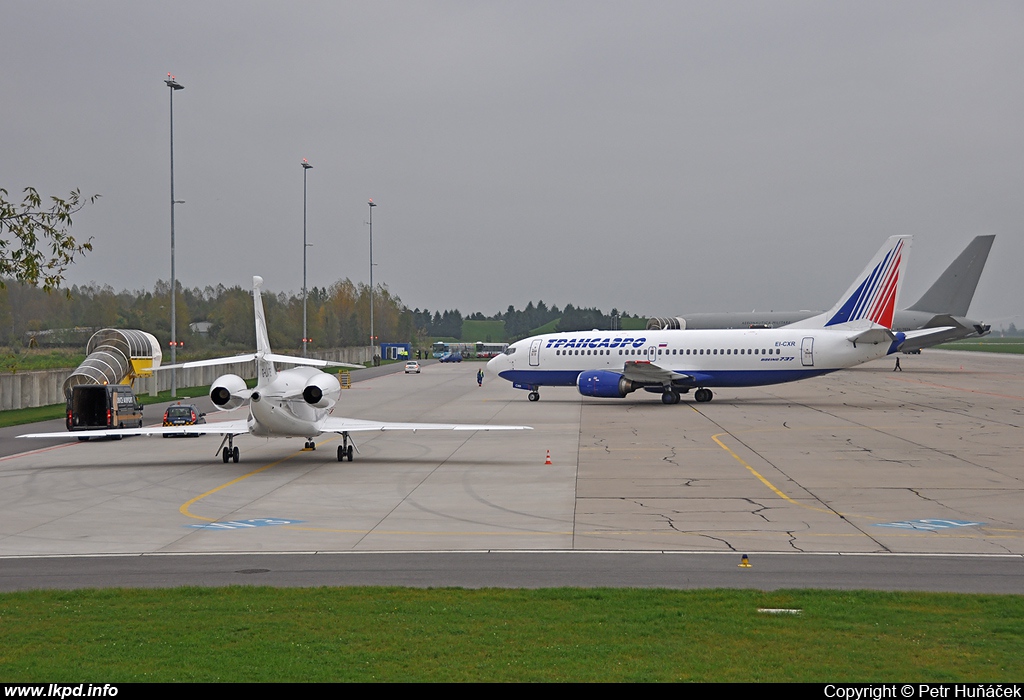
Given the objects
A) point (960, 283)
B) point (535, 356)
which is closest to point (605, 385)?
point (535, 356)

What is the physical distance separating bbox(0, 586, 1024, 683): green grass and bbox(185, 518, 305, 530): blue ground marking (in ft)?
18.5

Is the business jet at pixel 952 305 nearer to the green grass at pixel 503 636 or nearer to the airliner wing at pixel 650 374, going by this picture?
the airliner wing at pixel 650 374

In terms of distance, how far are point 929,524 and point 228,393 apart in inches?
716

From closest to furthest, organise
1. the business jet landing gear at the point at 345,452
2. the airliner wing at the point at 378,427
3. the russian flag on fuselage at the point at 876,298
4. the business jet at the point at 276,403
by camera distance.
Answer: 1. the business jet at the point at 276,403
2. the airliner wing at the point at 378,427
3. the business jet landing gear at the point at 345,452
4. the russian flag on fuselage at the point at 876,298

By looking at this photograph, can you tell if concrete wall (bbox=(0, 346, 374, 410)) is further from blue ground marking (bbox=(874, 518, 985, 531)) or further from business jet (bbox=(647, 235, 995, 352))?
Result: business jet (bbox=(647, 235, 995, 352))

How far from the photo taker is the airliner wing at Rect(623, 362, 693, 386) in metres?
50.4

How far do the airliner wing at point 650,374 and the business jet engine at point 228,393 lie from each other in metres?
27.1

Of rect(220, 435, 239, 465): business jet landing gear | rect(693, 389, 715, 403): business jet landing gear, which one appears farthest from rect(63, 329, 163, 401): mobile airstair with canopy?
rect(693, 389, 715, 403): business jet landing gear

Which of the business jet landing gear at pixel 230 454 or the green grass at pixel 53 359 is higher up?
the green grass at pixel 53 359

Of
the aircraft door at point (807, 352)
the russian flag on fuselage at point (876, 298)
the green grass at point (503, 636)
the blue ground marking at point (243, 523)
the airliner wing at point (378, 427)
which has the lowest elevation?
the blue ground marking at point (243, 523)

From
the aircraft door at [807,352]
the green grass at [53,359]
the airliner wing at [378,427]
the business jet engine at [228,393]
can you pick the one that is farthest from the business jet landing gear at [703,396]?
the green grass at [53,359]

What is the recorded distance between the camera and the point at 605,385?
51094 mm

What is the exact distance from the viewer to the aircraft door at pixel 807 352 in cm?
4878

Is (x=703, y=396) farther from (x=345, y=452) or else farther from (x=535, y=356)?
(x=345, y=452)
